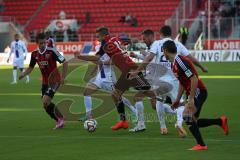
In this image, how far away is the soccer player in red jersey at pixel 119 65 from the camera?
58.7 ft

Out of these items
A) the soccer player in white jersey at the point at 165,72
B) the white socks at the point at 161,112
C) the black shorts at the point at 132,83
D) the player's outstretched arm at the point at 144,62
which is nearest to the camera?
the soccer player in white jersey at the point at 165,72

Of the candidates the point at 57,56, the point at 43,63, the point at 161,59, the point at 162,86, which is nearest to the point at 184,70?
the point at 161,59

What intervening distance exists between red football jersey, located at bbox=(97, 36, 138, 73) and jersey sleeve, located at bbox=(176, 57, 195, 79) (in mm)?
4010

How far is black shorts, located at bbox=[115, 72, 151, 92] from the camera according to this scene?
18.3 metres

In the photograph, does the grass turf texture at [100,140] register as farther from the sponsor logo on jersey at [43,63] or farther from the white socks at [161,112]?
the sponsor logo on jersey at [43,63]

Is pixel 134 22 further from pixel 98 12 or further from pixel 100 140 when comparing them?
pixel 100 140

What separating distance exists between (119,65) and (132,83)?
2.02 feet

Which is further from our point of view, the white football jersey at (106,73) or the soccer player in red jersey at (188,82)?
the white football jersey at (106,73)

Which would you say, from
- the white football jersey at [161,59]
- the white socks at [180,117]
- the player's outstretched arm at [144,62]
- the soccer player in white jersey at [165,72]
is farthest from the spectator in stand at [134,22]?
the white socks at [180,117]

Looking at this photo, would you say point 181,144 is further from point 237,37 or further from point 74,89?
point 237,37

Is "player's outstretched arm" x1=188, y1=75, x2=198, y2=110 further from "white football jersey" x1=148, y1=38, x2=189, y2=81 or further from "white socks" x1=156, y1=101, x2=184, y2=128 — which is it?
"white football jersey" x1=148, y1=38, x2=189, y2=81

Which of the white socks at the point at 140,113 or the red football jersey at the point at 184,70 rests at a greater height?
the red football jersey at the point at 184,70

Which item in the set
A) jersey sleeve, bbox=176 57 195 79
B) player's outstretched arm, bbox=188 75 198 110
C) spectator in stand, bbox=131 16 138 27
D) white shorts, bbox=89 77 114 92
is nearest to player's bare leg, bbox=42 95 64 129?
white shorts, bbox=89 77 114 92

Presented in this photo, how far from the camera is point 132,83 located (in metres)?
18.8
